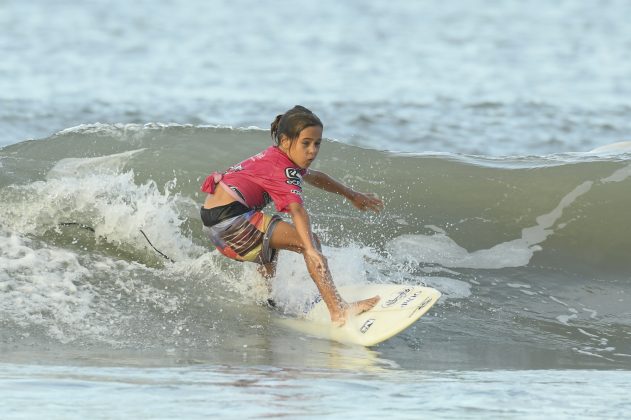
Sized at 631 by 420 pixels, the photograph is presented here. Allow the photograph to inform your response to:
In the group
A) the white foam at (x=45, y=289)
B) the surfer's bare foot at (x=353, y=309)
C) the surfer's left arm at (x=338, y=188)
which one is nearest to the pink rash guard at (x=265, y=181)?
the surfer's left arm at (x=338, y=188)

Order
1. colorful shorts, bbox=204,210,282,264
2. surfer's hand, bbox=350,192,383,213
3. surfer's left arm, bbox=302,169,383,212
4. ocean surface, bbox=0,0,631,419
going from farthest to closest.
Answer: surfer's hand, bbox=350,192,383,213, surfer's left arm, bbox=302,169,383,212, colorful shorts, bbox=204,210,282,264, ocean surface, bbox=0,0,631,419

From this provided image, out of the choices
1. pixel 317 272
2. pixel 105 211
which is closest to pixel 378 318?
pixel 317 272

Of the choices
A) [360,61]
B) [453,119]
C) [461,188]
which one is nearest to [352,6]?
[360,61]

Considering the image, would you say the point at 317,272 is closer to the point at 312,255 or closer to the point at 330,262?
the point at 312,255

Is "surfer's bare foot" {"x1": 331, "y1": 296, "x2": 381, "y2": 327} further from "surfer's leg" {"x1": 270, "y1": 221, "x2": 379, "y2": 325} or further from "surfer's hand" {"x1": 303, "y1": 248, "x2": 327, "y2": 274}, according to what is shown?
"surfer's hand" {"x1": 303, "y1": 248, "x2": 327, "y2": 274}

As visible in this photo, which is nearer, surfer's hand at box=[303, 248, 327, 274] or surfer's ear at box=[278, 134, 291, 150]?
surfer's hand at box=[303, 248, 327, 274]

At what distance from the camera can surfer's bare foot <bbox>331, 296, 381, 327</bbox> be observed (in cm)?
684

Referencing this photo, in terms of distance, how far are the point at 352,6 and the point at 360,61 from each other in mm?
13622

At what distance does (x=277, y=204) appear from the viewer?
679 centimetres

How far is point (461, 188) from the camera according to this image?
402 inches

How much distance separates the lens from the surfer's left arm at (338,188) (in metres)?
7.27

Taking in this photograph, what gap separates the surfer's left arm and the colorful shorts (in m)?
0.39

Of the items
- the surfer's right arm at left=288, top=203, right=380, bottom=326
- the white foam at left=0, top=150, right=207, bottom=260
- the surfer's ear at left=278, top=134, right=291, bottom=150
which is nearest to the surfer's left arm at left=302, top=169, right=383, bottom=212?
the surfer's ear at left=278, top=134, right=291, bottom=150

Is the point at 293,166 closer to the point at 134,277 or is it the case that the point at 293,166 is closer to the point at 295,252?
the point at 295,252
